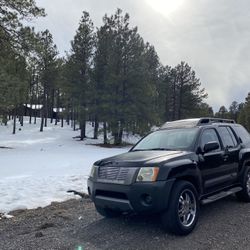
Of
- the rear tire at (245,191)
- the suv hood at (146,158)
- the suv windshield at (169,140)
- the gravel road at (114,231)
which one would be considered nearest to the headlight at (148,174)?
the suv hood at (146,158)

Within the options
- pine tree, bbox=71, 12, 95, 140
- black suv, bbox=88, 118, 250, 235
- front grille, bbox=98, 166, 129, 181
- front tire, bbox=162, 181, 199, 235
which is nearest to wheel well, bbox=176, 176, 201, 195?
black suv, bbox=88, 118, 250, 235

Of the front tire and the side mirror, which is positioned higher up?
the side mirror

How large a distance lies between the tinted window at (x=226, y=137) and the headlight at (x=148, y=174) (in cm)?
251

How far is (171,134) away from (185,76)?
42216mm

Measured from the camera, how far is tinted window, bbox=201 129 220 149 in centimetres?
621

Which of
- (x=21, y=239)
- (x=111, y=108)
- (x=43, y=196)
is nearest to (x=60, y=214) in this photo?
(x=21, y=239)

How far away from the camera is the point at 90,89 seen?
3209 centimetres

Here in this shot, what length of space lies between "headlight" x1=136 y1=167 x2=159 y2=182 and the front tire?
419 mm

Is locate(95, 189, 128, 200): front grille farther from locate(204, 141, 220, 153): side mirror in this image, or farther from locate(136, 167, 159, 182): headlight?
locate(204, 141, 220, 153): side mirror

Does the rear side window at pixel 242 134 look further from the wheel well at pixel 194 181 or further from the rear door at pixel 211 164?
the wheel well at pixel 194 181

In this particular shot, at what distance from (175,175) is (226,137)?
2493 millimetres

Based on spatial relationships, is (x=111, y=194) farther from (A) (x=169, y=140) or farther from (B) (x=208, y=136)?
(B) (x=208, y=136)

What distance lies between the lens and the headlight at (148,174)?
491 centimetres

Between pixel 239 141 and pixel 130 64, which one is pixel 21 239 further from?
pixel 130 64
